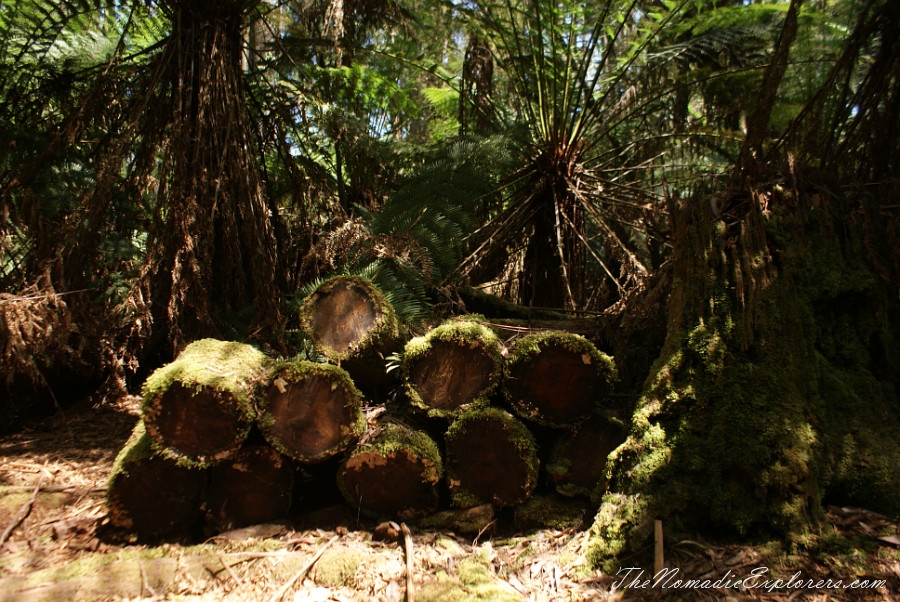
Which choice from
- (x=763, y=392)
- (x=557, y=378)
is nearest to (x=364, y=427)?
(x=557, y=378)

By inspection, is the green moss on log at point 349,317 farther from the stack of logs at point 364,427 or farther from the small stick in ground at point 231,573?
the small stick in ground at point 231,573

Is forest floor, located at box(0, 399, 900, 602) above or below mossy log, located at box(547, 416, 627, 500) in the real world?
below

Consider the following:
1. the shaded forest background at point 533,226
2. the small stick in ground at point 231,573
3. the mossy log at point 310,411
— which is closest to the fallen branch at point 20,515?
the shaded forest background at point 533,226

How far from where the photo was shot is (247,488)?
234cm

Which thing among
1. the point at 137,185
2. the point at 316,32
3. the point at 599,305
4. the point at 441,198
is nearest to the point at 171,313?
the point at 137,185

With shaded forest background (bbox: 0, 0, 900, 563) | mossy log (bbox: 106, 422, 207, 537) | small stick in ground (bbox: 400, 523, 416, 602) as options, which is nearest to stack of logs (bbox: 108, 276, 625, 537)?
mossy log (bbox: 106, 422, 207, 537)

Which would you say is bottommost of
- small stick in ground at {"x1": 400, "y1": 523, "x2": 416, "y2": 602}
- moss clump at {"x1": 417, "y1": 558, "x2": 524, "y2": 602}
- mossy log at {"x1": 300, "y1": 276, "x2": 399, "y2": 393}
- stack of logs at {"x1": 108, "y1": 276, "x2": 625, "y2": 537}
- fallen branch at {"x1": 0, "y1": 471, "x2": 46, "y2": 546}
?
moss clump at {"x1": 417, "y1": 558, "x2": 524, "y2": 602}

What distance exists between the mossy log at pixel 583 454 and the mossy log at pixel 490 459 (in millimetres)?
119

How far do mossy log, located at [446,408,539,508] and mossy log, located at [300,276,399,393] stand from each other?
50 centimetres

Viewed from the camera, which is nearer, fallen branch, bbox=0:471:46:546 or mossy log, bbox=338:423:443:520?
fallen branch, bbox=0:471:46:546

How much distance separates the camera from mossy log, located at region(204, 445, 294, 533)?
2.33 m

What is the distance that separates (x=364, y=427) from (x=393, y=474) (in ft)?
0.78

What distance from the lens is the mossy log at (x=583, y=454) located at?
2.37 m

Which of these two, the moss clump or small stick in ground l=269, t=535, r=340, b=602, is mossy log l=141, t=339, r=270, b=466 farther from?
the moss clump
